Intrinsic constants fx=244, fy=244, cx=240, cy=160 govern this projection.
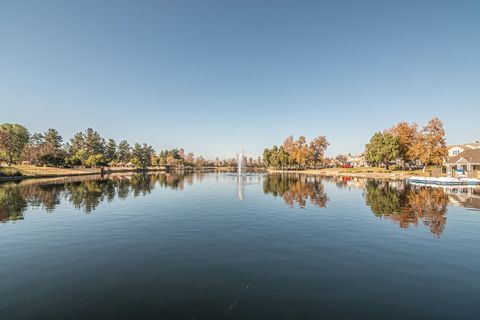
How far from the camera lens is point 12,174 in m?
75.1

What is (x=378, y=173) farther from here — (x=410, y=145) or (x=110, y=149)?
(x=110, y=149)

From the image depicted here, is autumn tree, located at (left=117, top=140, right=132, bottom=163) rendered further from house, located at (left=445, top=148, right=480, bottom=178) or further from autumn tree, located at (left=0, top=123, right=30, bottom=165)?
house, located at (left=445, top=148, right=480, bottom=178)

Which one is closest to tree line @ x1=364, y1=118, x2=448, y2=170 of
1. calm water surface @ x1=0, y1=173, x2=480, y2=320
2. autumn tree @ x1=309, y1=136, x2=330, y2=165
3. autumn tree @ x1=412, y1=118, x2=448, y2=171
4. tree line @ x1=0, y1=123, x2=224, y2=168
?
autumn tree @ x1=412, y1=118, x2=448, y2=171

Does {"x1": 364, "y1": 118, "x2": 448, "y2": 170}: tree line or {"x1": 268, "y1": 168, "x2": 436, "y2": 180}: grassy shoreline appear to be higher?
{"x1": 364, "y1": 118, "x2": 448, "y2": 170}: tree line

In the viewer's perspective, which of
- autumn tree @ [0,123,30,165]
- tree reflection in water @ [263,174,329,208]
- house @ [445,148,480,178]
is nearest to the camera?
tree reflection in water @ [263,174,329,208]

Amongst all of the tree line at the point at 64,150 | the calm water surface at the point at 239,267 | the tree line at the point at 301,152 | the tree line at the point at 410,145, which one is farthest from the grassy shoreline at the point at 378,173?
the tree line at the point at 64,150

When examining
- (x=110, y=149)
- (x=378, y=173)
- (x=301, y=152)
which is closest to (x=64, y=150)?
(x=110, y=149)

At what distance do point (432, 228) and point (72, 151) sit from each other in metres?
171

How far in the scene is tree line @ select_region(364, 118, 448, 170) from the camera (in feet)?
262

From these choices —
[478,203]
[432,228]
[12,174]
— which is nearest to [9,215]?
[432,228]

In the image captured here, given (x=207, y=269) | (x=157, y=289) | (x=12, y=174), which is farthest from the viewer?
(x=12, y=174)

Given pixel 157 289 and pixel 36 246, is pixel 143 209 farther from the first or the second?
pixel 157 289

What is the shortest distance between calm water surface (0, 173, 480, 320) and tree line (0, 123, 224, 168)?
107 metres

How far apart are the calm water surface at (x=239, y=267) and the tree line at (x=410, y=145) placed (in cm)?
7089
